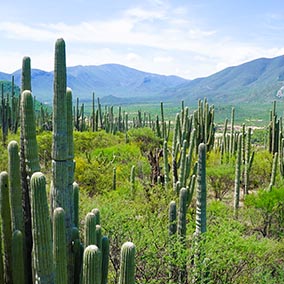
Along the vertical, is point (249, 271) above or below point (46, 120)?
below

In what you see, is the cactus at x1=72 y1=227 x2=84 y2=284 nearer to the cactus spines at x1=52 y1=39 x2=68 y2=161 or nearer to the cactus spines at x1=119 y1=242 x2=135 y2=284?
the cactus spines at x1=119 y1=242 x2=135 y2=284

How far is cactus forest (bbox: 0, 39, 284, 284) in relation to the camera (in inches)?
189

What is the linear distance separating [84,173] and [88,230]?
14.3m

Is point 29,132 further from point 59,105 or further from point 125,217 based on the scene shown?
point 125,217

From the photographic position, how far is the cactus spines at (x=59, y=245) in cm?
477

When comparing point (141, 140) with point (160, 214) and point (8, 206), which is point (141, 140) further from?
point (8, 206)

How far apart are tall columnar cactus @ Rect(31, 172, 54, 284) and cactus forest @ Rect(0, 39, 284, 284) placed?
0.01 m

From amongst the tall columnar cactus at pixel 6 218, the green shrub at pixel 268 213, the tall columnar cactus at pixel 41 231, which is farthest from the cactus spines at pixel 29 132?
the green shrub at pixel 268 213

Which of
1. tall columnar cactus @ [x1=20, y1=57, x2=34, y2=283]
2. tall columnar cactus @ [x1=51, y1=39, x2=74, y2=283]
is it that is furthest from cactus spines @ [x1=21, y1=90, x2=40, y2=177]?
tall columnar cactus @ [x1=51, y1=39, x2=74, y2=283]

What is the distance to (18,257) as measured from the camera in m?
5.04

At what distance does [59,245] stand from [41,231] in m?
0.34

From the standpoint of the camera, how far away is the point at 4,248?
523 centimetres

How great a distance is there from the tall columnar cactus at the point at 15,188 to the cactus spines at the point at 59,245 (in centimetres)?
62

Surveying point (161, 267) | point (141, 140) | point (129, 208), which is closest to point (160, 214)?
point (129, 208)
